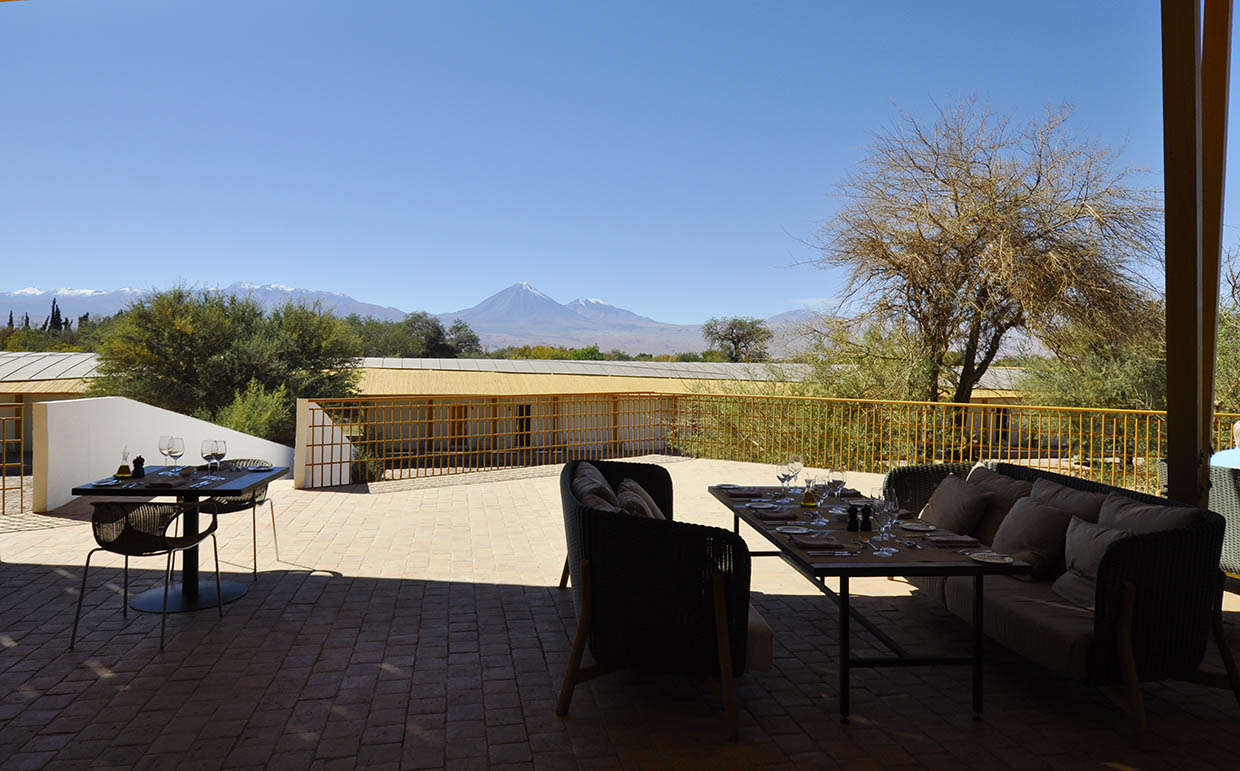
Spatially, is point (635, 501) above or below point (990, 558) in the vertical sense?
above

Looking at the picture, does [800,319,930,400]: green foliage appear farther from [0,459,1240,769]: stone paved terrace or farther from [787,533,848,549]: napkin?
[787,533,848,549]: napkin

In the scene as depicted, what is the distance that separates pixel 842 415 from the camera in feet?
35.7

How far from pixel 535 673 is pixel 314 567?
254 centimetres

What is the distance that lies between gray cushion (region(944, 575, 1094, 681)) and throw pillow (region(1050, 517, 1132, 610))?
53 mm

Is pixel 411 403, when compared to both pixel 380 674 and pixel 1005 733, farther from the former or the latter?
→ pixel 1005 733

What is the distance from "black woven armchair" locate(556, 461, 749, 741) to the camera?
2912 millimetres

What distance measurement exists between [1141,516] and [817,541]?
1.35m

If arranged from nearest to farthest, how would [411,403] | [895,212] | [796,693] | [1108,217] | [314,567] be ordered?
[796,693] → [314,567] → [411,403] → [1108,217] → [895,212]

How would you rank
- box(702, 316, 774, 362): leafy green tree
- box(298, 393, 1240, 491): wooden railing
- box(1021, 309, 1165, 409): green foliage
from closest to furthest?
box(298, 393, 1240, 491): wooden railing < box(1021, 309, 1165, 409): green foliage < box(702, 316, 774, 362): leafy green tree

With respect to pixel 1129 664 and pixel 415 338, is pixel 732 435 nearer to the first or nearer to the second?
pixel 1129 664

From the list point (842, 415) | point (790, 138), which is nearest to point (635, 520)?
point (842, 415)

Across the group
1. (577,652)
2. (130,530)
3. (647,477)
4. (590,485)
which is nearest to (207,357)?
(130,530)

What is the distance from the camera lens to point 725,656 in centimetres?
289

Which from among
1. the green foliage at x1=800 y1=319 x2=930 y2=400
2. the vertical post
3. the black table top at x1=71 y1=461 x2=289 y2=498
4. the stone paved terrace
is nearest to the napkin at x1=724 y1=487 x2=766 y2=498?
the stone paved terrace
